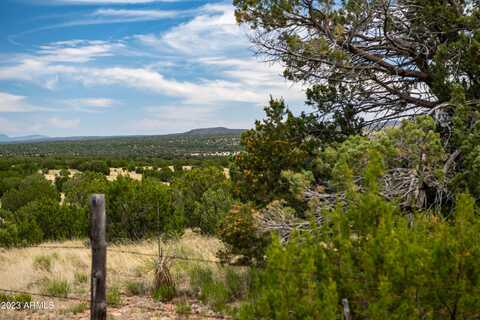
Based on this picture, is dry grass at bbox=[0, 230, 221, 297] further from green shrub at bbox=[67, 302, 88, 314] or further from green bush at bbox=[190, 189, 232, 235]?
green bush at bbox=[190, 189, 232, 235]

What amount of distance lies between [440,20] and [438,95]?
1277mm

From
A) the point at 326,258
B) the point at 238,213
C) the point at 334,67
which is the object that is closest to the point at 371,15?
the point at 334,67

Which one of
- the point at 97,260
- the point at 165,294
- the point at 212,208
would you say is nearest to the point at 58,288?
the point at 165,294

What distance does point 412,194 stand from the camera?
7.12 metres

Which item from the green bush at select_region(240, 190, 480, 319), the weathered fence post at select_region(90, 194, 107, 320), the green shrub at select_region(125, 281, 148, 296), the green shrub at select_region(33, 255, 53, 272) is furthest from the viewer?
the green shrub at select_region(33, 255, 53, 272)

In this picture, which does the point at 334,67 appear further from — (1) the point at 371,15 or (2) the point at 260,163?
(2) the point at 260,163

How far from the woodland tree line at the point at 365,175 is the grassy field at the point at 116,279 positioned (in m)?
0.85

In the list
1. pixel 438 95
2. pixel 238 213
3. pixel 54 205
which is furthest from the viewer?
pixel 54 205

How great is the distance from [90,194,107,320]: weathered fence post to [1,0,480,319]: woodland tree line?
1.42 m

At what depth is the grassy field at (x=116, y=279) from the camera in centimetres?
722

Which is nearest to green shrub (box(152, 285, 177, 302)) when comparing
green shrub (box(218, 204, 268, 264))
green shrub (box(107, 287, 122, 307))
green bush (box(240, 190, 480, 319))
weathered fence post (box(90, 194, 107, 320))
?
green shrub (box(107, 287, 122, 307))

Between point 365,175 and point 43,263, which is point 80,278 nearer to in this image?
point 43,263

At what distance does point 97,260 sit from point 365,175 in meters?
2.74

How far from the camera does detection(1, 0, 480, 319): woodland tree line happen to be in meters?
4.25
